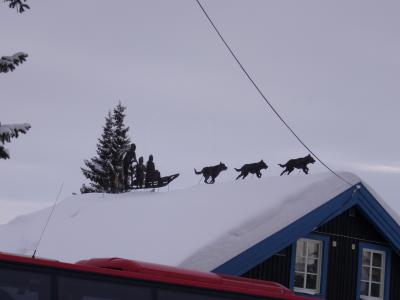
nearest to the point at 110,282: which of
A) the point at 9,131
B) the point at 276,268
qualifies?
the point at 9,131

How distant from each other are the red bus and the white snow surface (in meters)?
6.44

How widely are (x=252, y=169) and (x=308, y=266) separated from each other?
485cm

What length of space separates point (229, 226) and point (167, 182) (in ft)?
29.2

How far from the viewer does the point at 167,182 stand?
86.6 ft

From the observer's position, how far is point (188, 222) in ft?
61.6

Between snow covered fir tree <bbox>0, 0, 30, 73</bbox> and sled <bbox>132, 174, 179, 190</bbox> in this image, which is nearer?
snow covered fir tree <bbox>0, 0, 30, 73</bbox>

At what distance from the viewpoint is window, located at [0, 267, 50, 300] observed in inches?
314

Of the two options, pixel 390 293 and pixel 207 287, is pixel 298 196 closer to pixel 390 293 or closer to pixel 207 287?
pixel 390 293

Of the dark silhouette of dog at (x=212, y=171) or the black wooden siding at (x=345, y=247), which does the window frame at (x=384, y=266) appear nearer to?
the black wooden siding at (x=345, y=247)

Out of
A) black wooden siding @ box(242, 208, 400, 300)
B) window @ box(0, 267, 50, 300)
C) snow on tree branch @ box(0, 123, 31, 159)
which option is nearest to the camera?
window @ box(0, 267, 50, 300)

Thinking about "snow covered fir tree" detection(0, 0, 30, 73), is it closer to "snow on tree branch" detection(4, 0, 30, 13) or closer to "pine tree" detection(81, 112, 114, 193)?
"snow on tree branch" detection(4, 0, 30, 13)

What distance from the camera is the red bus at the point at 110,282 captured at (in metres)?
8.06

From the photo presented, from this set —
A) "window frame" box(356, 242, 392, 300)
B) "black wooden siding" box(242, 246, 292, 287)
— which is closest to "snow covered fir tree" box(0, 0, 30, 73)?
"black wooden siding" box(242, 246, 292, 287)

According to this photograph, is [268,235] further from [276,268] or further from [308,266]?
[308,266]
